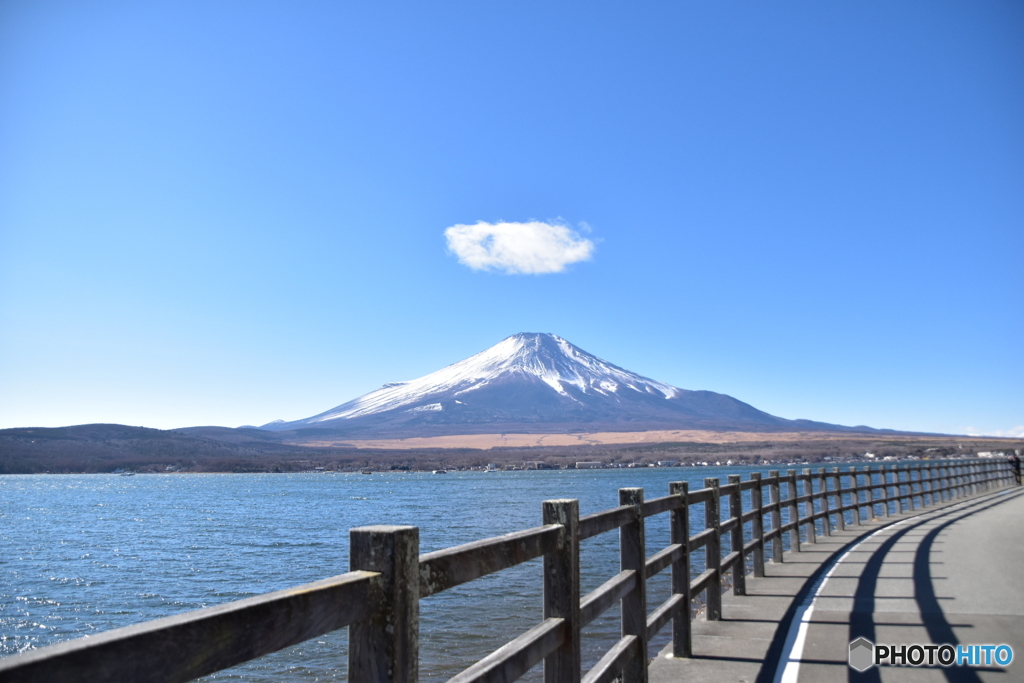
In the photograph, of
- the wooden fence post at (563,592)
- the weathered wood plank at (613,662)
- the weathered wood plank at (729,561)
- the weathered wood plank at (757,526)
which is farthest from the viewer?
the weathered wood plank at (757,526)

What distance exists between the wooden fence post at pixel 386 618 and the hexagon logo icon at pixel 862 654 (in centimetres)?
491

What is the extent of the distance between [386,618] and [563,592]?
1772 mm

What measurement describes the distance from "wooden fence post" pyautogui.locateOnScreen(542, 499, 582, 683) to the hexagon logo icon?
10.5 ft

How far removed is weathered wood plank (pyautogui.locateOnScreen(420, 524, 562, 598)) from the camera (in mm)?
2736

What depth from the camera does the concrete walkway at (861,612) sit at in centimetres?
593

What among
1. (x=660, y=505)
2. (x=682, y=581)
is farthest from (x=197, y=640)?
(x=682, y=581)

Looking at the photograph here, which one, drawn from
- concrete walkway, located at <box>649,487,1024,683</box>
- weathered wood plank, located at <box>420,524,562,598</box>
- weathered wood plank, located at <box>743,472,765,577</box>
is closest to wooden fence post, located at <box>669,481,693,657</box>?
concrete walkway, located at <box>649,487,1024,683</box>

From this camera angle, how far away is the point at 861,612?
771cm

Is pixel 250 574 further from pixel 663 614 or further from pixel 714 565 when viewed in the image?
pixel 663 614

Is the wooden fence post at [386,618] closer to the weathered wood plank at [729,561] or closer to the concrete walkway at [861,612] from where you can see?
the concrete walkway at [861,612]

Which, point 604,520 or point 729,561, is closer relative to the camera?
point 604,520

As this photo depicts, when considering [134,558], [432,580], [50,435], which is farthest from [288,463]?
[432,580]

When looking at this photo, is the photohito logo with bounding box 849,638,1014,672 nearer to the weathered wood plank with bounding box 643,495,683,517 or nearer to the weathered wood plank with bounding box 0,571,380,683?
the weathered wood plank with bounding box 643,495,683,517

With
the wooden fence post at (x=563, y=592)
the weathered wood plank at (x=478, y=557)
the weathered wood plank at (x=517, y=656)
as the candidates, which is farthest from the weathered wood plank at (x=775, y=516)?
the weathered wood plank at (x=478, y=557)
